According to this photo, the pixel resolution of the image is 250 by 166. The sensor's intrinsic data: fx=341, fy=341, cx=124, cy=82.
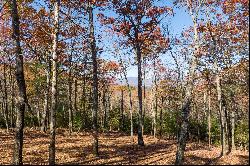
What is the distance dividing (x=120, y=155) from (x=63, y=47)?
1485 cm

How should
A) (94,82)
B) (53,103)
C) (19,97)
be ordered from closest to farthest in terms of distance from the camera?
(19,97) < (53,103) < (94,82)

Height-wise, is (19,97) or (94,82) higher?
(94,82)

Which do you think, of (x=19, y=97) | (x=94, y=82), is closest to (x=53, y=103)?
(x=19, y=97)

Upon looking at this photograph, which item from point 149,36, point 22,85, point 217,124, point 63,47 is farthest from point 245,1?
point 217,124

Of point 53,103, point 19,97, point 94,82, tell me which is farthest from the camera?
point 94,82

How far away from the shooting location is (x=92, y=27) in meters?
21.2

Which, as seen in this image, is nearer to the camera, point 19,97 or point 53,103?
point 19,97

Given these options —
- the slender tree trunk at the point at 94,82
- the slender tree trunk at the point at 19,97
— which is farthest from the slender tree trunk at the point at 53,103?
the slender tree trunk at the point at 94,82

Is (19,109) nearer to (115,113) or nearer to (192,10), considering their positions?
(192,10)

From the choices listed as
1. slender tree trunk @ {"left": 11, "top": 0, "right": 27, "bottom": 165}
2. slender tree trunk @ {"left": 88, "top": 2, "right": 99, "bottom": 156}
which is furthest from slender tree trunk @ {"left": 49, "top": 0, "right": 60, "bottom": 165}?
slender tree trunk @ {"left": 88, "top": 2, "right": 99, "bottom": 156}

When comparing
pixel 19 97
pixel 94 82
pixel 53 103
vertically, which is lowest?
pixel 53 103

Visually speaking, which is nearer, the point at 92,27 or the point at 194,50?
the point at 194,50

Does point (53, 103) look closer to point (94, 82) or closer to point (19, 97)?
point (19, 97)

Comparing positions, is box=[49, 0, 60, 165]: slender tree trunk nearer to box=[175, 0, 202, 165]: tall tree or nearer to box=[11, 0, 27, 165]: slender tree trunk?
box=[11, 0, 27, 165]: slender tree trunk
